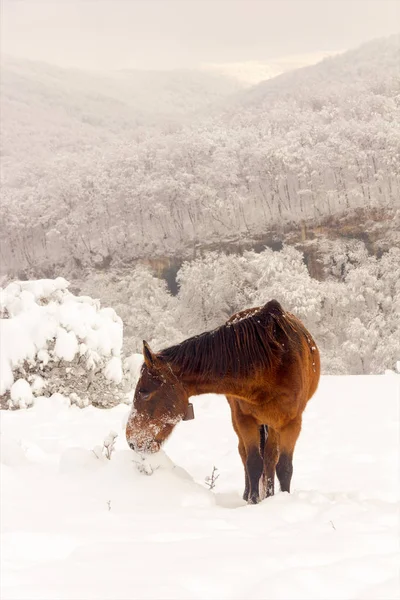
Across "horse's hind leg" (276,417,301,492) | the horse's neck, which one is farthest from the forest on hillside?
the horse's neck

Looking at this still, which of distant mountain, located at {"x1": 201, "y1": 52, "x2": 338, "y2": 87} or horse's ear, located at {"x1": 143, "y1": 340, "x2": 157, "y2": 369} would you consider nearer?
horse's ear, located at {"x1": 143, "y1": 340, "x2": 157, "y2": 369}

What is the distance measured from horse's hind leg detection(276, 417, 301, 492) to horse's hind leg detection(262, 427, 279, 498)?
0.04 metres

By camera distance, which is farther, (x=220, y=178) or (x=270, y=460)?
(x=220, y=178)

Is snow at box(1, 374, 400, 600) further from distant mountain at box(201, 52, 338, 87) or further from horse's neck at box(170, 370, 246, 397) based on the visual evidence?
distant mountain at box(201, 52, 338, 87)

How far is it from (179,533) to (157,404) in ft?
4.04

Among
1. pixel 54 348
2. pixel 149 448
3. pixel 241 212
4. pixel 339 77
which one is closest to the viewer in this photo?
pixel 149 448

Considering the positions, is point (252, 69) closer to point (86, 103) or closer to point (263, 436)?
point (86, 103)

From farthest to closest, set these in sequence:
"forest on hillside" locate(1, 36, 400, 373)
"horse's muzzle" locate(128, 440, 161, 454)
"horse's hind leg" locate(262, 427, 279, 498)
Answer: "forest on hillside" locate(1, 36, 400, 373) < "horse's hind leg" locate(262, 427, 279, 498) < "horse's muzzle" locate(128, 440, 161, 454)

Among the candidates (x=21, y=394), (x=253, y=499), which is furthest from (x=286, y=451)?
(x=21, y=394)

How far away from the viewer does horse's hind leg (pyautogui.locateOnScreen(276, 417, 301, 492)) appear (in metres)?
3.57

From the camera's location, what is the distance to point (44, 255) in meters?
40.7

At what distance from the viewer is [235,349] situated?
134 inches

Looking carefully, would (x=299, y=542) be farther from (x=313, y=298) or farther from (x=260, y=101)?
(x=260, y=101)

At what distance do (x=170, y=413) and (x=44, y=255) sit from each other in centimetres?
3951
